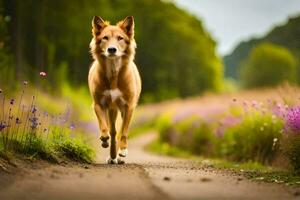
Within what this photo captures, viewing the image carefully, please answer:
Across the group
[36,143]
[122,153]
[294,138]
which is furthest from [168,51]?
[36,143]

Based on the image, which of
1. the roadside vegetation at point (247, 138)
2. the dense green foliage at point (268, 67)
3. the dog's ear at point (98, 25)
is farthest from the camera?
the dense green foliage at point (268, 67)

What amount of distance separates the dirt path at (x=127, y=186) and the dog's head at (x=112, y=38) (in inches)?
98.4

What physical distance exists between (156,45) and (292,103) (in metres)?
50.1

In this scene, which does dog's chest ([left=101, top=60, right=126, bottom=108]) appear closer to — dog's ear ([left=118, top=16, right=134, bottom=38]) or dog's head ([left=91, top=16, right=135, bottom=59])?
dog's head ([left=91, top=16, right=135, bottom=59])

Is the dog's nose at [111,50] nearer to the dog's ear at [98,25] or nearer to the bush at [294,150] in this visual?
the dog's ear at [98,25]

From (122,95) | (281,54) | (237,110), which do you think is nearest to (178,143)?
(237,110)

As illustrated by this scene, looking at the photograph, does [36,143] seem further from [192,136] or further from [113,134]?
[192,136]

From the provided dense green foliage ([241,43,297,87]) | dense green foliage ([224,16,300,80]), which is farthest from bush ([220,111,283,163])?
dense green foliage ([241,43,297,87])

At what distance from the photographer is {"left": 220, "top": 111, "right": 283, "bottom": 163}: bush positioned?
1420 cm

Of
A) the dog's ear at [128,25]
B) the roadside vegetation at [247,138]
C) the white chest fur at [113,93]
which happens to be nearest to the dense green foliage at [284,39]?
the roadside vegetation at [247,138]

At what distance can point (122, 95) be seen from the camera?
34.8ft

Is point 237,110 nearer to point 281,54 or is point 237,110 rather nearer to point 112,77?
point 112,77

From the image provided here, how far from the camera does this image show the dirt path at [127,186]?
6734mm

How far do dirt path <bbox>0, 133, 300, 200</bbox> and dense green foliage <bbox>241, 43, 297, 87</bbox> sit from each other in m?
41.6
